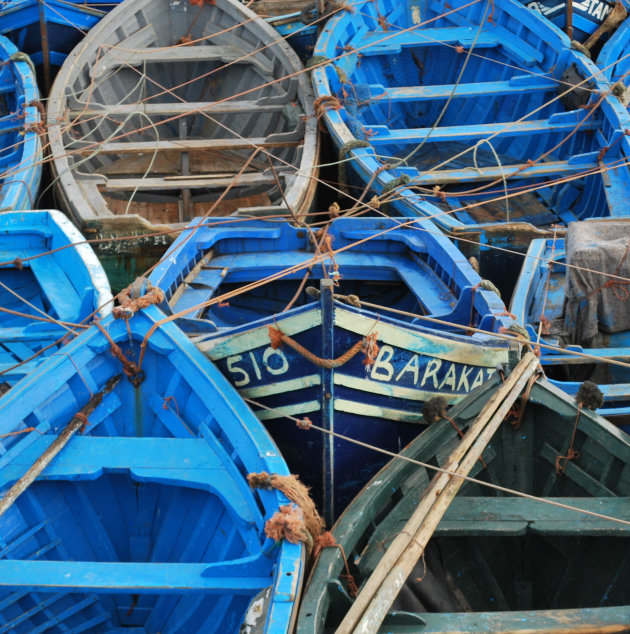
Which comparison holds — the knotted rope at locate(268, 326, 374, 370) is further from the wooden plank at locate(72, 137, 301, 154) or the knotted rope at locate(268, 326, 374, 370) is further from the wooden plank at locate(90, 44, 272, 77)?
the wooden plank at locate(90, 44, 272, 77)

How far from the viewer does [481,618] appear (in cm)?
325

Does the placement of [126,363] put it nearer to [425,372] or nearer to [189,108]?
[425,372]

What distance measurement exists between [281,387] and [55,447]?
1.17m

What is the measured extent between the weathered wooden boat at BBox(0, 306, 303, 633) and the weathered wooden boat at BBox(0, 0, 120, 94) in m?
5.62

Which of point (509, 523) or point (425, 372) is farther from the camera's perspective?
point (425, 372)

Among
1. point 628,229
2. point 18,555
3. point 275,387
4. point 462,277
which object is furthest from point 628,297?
point 18,555

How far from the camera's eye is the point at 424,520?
3486 mm

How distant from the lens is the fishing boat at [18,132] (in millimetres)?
6676

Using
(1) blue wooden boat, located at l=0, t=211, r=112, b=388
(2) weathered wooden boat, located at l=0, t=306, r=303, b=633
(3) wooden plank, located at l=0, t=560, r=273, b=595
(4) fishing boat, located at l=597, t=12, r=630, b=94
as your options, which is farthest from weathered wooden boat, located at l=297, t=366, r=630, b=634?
(4) fishing boat, located at l=597, t=12, r=630, b=94

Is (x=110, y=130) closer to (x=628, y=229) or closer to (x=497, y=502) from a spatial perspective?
(x=628, y=229)

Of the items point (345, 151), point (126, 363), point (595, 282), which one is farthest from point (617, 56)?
point (126, 363)

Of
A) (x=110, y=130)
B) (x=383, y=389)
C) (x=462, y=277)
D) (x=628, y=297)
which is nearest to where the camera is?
(x=383, y=389)

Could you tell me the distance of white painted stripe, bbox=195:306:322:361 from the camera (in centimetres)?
403

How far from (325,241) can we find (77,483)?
8.19ft
